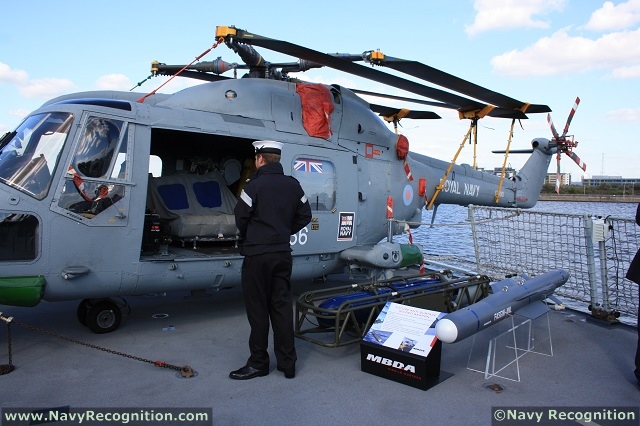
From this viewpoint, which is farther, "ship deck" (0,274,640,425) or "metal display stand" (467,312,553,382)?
"metal display stand" (467,312,553,382)

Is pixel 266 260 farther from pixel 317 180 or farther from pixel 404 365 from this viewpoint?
pixel 317 180

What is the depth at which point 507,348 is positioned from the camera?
5184 millimetres

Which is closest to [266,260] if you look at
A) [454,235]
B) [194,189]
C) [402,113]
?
[194,189]

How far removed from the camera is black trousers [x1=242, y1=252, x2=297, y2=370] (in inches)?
164

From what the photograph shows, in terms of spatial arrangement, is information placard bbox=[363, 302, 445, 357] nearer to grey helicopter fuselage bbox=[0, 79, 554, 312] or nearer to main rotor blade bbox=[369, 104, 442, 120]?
grey helicopter fuselage bbox=[0, 79, 554, 312]

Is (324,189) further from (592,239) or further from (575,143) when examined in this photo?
(575,143)

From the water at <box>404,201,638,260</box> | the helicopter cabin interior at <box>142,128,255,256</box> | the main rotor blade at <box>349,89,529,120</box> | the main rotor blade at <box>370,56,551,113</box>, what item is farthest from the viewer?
the water at <box>404,201,638,260</box>

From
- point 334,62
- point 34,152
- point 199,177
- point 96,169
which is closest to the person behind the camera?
point 34,152

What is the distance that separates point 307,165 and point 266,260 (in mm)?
2627

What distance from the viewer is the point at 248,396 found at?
12.7 ft

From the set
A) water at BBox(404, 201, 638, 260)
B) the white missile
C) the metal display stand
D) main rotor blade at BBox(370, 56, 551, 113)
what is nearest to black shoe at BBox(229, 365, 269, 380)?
the white missile

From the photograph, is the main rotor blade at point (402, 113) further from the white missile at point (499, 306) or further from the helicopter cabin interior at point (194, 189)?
the white missile at point (499, 306)

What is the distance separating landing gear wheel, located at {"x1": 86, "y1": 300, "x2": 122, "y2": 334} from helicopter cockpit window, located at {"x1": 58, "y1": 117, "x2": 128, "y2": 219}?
3.75 ft

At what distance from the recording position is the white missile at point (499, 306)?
3791 mm
